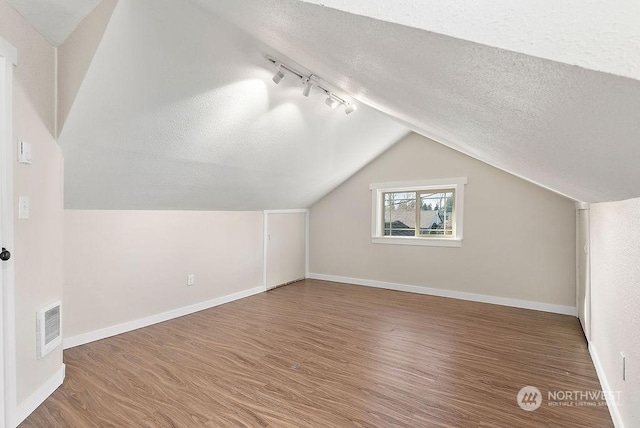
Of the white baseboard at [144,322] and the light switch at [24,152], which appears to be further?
the white baseboard at [144,322]

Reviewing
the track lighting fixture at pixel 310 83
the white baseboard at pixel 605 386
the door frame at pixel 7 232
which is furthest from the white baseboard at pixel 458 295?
the door frame at pixel 7 232

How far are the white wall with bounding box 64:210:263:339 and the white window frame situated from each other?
208 cm

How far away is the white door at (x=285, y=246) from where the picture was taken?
508 cm

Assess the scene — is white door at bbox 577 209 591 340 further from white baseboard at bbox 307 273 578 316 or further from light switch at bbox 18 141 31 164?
light switch at bbox 18 141 31 164

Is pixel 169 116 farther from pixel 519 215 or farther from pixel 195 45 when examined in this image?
pixel 519 215

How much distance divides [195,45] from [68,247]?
2098 mm

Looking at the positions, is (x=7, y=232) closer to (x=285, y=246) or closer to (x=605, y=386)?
(x=605, y=386)

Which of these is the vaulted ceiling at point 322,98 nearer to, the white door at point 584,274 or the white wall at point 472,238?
the white wall at point 472,238

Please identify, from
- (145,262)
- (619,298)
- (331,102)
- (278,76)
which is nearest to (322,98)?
(331,102)

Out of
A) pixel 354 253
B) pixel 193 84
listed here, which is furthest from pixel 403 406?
pixel 354 253

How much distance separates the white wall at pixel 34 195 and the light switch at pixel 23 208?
3 cm

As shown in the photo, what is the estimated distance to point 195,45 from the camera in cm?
208

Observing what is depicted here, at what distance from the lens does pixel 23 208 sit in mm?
1836

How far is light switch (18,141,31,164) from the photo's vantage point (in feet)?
5.91
